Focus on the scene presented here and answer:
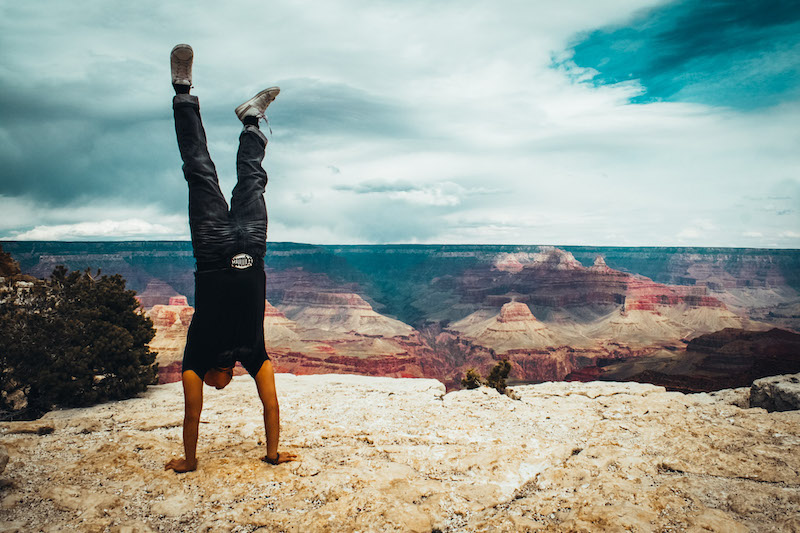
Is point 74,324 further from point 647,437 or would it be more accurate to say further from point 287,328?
point 287,328

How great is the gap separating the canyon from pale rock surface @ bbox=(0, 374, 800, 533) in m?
46.5

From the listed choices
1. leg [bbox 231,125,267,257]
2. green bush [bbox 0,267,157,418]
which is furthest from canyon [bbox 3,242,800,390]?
leg [bbox 231,125,267,257]

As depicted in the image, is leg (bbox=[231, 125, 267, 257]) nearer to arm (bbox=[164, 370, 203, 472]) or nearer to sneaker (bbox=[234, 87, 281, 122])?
sneaker (bbox=[234, 87, 281, 122])

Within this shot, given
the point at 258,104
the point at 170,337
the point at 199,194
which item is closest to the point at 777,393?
the point at 258,104

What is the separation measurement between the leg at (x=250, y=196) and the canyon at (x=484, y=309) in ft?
167

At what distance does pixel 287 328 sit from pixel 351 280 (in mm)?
85288

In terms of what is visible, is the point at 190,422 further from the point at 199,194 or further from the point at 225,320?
the point at 199,194

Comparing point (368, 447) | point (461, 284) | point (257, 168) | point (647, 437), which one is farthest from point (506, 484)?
point (461, 284)

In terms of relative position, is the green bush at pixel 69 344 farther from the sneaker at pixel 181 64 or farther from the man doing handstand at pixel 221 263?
the sneaker at pixel 181 64

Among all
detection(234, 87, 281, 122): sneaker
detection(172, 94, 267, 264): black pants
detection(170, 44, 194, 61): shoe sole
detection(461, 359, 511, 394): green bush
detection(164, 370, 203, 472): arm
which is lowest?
detection(461, 359, 511, 394): green bush

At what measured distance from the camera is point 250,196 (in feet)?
15.8

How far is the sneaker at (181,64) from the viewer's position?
4391mm

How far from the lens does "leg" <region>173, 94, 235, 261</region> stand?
14.9ft

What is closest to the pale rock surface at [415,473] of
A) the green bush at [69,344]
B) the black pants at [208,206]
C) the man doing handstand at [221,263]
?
the man doing handstand at [221,263]
